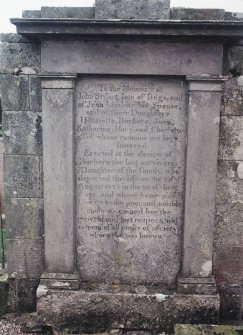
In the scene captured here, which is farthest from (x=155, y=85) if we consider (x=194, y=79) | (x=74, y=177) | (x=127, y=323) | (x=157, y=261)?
(x=127, y=323)

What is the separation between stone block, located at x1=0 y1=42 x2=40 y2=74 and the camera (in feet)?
15.1

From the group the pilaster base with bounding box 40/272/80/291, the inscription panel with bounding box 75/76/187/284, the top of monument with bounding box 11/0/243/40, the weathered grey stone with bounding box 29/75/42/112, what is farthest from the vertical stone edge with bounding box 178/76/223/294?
the weathered grey stone with bounding box 29/75/42/112

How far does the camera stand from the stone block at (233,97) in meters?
4.60

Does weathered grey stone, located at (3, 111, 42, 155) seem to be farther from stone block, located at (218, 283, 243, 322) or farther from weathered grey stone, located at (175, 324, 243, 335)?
stone block, located at (218, 283, 243, 322)

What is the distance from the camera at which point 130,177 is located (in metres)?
4.73

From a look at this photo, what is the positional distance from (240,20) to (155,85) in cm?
109

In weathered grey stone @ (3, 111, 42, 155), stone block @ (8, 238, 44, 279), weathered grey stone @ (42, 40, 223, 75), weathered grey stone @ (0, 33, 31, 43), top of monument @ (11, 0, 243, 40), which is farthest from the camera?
stone block @ (8, 238, 44, 279)

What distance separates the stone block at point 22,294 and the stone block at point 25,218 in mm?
573

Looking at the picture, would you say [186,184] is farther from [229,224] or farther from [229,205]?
[229,224]

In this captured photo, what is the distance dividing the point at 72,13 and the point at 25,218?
241cm

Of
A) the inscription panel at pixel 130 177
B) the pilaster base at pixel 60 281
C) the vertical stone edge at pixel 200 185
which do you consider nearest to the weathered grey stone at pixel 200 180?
the vertical stone edge at pixel 200 185

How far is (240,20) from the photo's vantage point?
13.9 feet

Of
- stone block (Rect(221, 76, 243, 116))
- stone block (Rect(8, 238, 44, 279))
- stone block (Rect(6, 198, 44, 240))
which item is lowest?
stone block (Rect(8, 238, 44, 279))

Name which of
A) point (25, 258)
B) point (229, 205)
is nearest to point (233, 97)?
point (229, 205)
